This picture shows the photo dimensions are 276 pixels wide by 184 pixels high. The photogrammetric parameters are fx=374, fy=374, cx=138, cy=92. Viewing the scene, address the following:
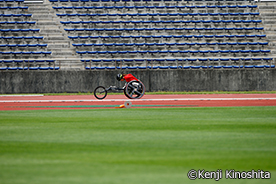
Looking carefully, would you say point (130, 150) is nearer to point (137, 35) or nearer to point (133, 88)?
point (133, 88)

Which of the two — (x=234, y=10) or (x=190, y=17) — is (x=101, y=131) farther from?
(x=234, y=10)

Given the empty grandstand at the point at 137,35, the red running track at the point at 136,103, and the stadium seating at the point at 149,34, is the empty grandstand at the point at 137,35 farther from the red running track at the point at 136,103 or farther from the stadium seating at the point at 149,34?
the red running track at the point at 136,103

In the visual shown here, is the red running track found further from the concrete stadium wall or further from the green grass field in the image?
the concrete stadium wall

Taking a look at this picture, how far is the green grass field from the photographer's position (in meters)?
3.76

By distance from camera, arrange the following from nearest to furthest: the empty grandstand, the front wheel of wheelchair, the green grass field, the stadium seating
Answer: the green grass field
the front wheel of wheelchair
the empty grandstand
the stadium seating

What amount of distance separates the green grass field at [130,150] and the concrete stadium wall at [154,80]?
Answer: 14851 mm

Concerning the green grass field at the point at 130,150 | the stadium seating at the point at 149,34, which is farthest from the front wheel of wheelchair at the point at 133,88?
the green grass field at the point at 130,150

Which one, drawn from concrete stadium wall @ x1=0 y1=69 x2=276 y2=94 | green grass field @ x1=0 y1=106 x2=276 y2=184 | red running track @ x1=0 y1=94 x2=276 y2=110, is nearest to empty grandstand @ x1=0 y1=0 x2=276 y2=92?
concrete stadium wall @ x1=0 y1=69 x2=276 y2=94

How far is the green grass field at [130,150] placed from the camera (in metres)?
3.76

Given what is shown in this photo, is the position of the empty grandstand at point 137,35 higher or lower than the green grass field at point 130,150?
higher

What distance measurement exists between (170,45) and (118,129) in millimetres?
19908

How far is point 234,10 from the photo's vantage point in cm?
2925

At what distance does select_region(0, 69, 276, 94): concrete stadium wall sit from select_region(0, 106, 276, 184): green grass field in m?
14.9

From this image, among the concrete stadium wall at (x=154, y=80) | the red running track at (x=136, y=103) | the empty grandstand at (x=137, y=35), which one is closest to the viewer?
the red running track at (x=136, y=103)
